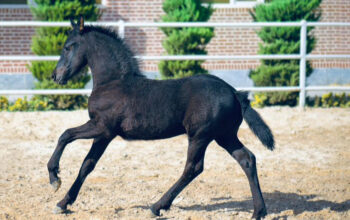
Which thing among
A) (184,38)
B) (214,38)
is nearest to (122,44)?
(184,38)

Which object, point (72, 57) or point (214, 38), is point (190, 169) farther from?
point (214, 38)

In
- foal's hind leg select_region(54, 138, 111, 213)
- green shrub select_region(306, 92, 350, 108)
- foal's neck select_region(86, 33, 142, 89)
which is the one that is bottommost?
green shrub select_region(306, 92, 350, 108)

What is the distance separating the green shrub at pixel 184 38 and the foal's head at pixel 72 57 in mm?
5826

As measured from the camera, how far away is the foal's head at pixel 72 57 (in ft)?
16.9

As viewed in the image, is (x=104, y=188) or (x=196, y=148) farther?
(x=104, y=188)

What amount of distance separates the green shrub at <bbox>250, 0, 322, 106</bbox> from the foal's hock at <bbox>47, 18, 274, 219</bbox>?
6.53 meters

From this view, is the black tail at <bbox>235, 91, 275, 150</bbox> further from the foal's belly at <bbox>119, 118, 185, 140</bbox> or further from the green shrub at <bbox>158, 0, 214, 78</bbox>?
the green shrub at <bbox>158, 0, 214, 78</bbox>

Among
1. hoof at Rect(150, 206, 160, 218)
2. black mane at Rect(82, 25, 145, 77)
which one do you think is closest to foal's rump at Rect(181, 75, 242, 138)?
black mane at Rect(82, 25, 145, 77)

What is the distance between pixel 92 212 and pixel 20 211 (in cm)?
66

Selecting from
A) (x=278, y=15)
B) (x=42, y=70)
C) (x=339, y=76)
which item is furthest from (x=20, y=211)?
(x=339, y=76)

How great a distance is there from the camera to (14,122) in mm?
9234

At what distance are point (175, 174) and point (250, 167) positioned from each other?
1.79 metres

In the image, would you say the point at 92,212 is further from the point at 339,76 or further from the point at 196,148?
the point at 339,76

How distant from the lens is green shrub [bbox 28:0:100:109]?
10.8 metres
